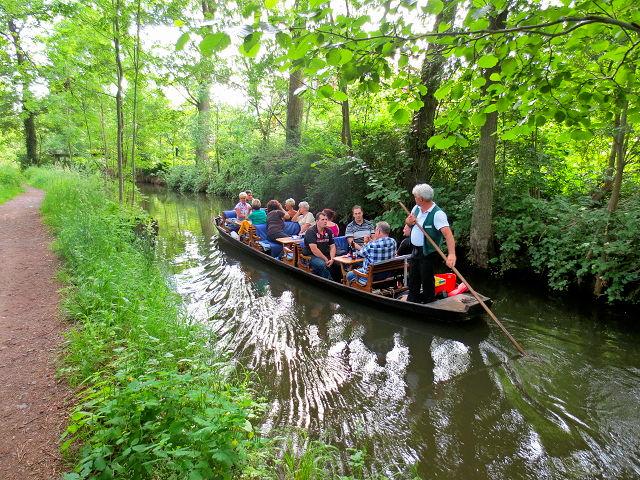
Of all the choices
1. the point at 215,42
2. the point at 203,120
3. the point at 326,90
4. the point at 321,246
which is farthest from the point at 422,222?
the point at 203,120

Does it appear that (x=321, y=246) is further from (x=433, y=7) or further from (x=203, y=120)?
(x=203, y=120)

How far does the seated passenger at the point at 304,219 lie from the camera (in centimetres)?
923

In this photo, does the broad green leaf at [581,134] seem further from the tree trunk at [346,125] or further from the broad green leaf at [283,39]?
the tree trunk at [346,125]

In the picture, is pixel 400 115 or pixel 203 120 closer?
pixel 400 115

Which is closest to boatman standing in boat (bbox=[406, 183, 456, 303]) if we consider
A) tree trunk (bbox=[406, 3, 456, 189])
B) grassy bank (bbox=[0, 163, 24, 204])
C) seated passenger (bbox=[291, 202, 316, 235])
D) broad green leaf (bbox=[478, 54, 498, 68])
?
broad green leaf (bbox=[478, 54, 498, 68])

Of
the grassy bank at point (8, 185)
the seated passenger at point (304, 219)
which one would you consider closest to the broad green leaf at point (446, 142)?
the seated passenger at point (304, 219)

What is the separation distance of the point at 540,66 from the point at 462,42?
0.69m

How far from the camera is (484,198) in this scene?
7551mm

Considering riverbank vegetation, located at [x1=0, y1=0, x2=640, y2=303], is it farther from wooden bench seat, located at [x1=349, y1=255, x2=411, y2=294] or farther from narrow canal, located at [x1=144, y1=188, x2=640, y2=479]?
wooden bench seat, located at [x1=349, y1=255, x2=411, y2=294]

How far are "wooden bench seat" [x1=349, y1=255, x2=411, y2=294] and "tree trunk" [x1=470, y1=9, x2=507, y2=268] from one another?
90.9 inches

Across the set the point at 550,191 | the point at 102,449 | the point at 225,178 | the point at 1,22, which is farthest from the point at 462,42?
the point at 225,178

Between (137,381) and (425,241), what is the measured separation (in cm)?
392

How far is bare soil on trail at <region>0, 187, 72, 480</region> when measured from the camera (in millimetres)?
2179

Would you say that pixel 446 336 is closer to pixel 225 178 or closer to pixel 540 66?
pixel 540 66
